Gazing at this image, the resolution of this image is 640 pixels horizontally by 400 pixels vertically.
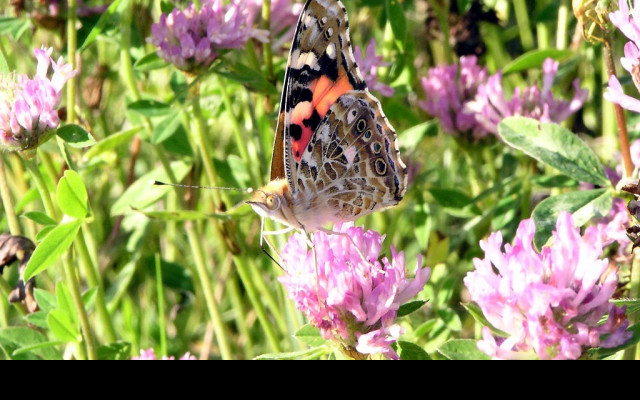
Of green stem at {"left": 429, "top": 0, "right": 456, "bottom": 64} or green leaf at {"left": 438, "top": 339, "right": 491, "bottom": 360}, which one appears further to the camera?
green stem at {"left": 429, "top": 0, "right": 456, "bottom": 64}

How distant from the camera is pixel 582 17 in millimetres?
1367

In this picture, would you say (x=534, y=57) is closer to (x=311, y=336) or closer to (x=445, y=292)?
(x=445, y=292)

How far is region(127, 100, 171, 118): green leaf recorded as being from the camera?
1898 mm

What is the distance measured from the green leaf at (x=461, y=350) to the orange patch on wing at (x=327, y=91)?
618 mm

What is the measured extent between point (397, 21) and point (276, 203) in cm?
76

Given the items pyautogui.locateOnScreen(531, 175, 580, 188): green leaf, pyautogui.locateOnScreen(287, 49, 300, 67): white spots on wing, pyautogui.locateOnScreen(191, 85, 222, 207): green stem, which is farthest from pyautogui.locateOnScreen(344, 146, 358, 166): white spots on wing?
pyautogui.locateOnScreen(531, 175, 580, 188): green leaf

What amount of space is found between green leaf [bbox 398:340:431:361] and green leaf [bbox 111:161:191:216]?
2.70 ft

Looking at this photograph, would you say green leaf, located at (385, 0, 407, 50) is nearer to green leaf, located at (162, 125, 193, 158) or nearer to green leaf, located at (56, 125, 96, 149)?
green leaf, located at (162, 125, 193, 158)

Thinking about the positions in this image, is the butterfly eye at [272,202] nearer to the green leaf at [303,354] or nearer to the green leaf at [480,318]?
the green leaf at [303,354]

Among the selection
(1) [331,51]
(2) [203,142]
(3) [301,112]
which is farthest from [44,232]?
(1) [331,51]

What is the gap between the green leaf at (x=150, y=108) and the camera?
6.23 ft

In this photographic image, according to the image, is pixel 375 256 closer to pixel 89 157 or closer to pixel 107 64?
pixel 89 157

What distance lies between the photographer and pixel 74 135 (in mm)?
1534

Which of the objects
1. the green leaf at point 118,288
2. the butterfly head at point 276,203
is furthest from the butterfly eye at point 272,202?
the green leaf at point 118,288
